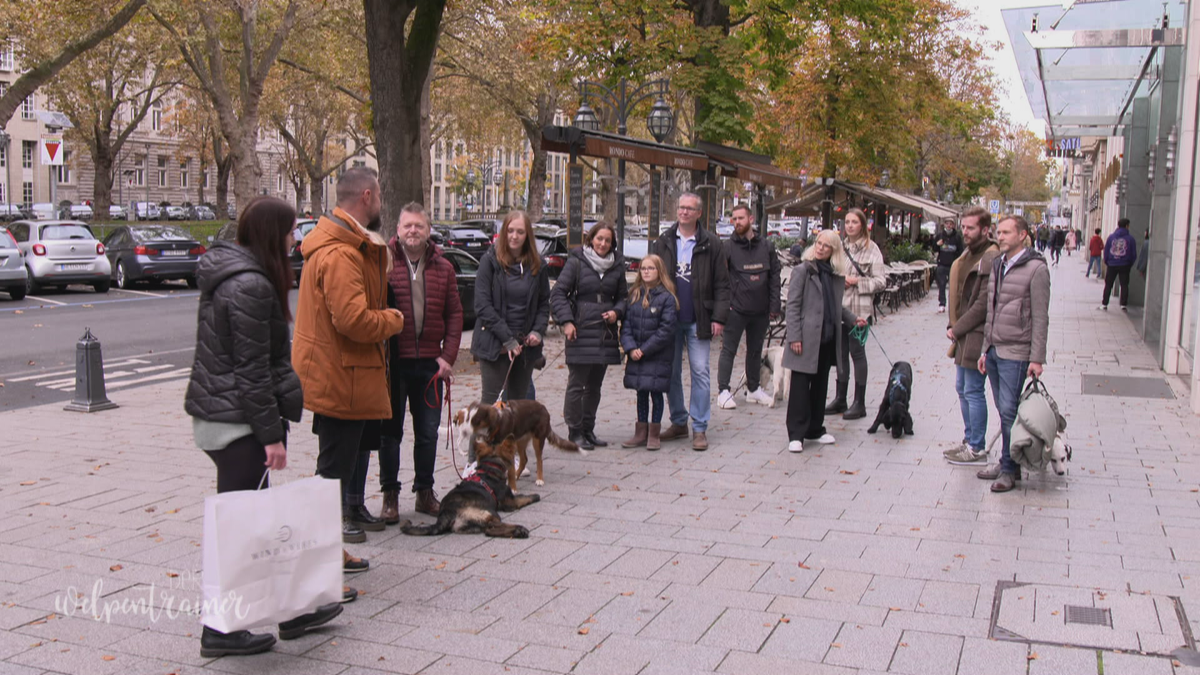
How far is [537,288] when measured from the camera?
24.2ft

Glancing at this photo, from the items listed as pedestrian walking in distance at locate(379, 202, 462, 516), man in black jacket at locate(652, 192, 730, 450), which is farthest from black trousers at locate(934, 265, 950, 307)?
pedestrian walking in distance at locate(379, 202, 462, 516)

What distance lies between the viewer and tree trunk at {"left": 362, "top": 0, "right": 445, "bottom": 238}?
1114cm

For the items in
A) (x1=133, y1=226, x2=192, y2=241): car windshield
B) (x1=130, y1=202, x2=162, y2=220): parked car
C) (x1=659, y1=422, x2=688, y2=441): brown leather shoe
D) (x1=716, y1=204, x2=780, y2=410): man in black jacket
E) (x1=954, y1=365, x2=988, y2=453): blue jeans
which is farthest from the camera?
(x1=130, y1=202, x2=162, y2=220): parked car

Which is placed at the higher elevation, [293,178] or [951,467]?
[293,178]

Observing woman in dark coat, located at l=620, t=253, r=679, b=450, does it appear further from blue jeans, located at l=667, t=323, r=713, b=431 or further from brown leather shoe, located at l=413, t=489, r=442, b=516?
brown leather shoe, located at l=413, t=489, r=442, b=516

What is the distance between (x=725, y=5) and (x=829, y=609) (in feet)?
45.5

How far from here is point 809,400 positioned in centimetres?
838

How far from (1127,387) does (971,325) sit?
206 inches

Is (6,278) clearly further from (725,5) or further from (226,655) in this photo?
(226,655)

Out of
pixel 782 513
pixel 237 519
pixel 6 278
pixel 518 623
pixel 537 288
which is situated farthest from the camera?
pixel 6 278

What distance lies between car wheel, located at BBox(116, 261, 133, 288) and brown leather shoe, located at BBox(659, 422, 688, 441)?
1918 centimetres

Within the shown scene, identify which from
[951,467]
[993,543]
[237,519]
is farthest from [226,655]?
[951,467]

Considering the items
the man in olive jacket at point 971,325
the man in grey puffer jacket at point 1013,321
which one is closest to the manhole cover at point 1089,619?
the man in grey puffer jacket at point 1013,321

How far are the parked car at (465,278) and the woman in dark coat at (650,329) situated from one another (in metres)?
8.07
